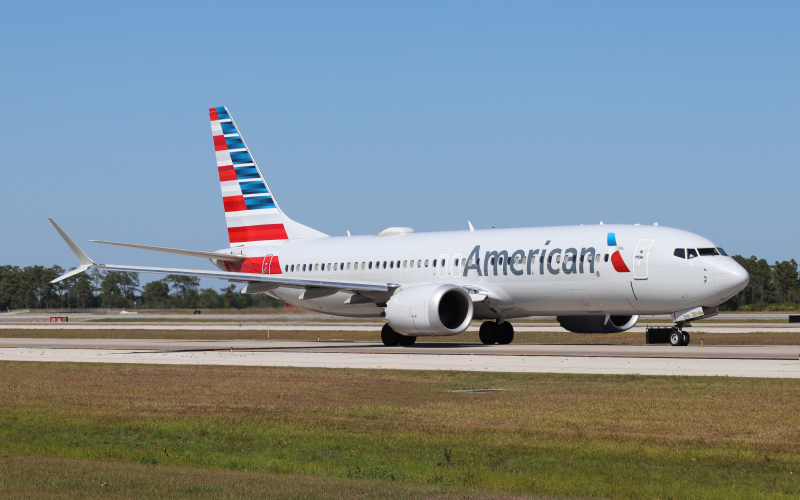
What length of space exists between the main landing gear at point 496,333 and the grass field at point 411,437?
53.3 ft

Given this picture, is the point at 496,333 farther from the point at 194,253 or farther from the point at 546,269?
the point at 194,253

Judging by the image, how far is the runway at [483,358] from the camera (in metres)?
22.2

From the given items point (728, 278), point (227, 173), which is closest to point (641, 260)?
point (728, 278)

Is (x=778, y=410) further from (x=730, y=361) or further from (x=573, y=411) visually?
(x=730, y=361)

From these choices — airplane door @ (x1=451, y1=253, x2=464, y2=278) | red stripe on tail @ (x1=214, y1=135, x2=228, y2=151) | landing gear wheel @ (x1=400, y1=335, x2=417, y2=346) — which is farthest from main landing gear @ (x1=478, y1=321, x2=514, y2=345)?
red stripe on tail @ (x1=214, y1=135, x2=228, y2=151)

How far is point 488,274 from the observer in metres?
34.8

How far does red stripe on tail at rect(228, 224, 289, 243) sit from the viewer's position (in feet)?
145

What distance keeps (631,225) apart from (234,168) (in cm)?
2011

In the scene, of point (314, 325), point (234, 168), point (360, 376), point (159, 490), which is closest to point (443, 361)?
point (360, 376)

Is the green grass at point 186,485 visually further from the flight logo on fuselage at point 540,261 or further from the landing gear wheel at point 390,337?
the landing gear wheel at point 390,337

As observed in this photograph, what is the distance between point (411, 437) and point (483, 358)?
44.9ft

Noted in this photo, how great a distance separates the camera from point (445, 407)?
623 inches

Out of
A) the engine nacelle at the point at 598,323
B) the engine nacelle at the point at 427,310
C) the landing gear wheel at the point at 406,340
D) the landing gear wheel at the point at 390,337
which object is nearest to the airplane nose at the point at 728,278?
the engine nacelle at the point at 598,323

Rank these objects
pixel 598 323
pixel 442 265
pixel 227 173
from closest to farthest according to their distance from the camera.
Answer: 1. pixel 442 265
2. pixel 598 323
3. pixel 227 173
